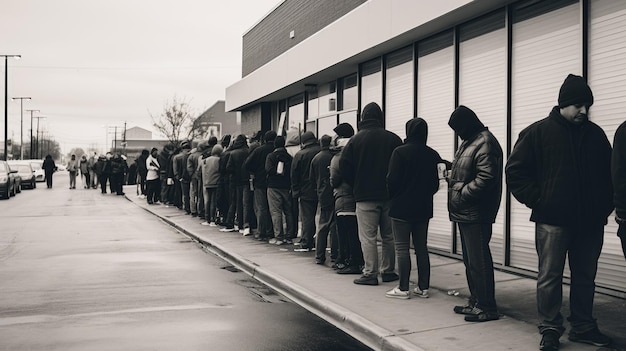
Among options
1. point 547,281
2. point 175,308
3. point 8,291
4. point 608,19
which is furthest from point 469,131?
point 8,291

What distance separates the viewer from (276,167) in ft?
36.7

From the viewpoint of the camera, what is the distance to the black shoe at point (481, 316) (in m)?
5.84

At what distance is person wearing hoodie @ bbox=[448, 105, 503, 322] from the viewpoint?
5762 mm

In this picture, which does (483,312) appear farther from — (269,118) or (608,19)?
(269,118)

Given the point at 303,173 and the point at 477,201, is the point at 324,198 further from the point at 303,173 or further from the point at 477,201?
the point at 477,201

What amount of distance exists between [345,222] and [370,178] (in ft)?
3.31

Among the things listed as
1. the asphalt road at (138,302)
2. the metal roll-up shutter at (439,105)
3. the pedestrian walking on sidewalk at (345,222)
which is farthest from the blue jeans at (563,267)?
the metal roll-up shutter at (439,105)

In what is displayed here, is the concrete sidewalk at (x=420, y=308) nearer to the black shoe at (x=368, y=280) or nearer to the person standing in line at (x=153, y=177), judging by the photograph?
the black shoe at (x=368, y=280)

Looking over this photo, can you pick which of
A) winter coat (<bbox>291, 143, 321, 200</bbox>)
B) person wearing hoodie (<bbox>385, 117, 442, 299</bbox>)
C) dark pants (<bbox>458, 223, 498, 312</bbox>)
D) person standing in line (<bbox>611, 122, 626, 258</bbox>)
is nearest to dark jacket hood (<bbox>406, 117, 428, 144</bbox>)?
person wearing hoodie (<bbox>385, 117, 442, 299</bbox>)

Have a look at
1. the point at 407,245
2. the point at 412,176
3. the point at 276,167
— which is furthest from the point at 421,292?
the point at 276,167

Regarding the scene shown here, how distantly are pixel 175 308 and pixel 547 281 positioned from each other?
363 centimetres

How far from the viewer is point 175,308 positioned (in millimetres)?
6684

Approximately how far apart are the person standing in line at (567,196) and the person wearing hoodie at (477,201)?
64 cm

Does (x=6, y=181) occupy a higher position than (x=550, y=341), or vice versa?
(x=6, y=181)
